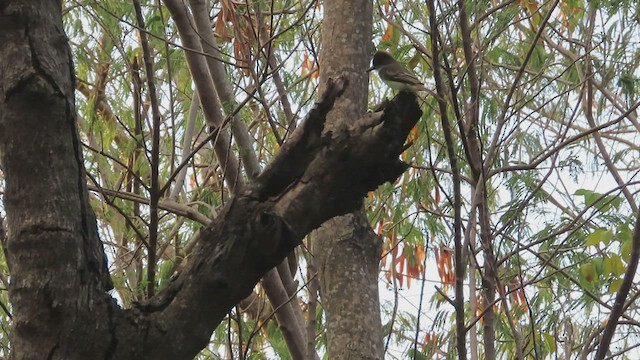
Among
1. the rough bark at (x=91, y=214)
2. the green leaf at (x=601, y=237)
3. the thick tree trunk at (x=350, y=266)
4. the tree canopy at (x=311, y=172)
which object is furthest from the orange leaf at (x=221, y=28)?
the rough bark at (x=91, y=214)

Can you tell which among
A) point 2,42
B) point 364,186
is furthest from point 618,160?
point 2,42

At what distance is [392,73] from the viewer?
12.2 ft

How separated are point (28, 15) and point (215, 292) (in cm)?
62

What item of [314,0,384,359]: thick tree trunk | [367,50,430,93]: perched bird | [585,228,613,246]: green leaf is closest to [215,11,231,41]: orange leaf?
[367,50,430,93]: perched bird

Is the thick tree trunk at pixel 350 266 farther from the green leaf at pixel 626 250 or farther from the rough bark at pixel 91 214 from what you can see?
the green leaf at pixel 626 250

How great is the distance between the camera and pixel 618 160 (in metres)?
6.08

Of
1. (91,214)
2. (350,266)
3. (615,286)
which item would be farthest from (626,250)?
(91,214)

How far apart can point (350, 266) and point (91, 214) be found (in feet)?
3.26

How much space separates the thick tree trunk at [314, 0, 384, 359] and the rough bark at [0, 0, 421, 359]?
747 mm

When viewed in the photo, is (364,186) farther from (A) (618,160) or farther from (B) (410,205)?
(A) (618,160)

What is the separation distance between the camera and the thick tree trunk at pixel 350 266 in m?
2.46

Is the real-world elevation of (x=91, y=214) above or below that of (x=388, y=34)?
below

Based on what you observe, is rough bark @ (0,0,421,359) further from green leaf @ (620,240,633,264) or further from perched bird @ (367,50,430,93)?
green leaf @ (620,240,633,264)

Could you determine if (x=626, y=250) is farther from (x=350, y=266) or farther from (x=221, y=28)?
(x=221, y=28)
